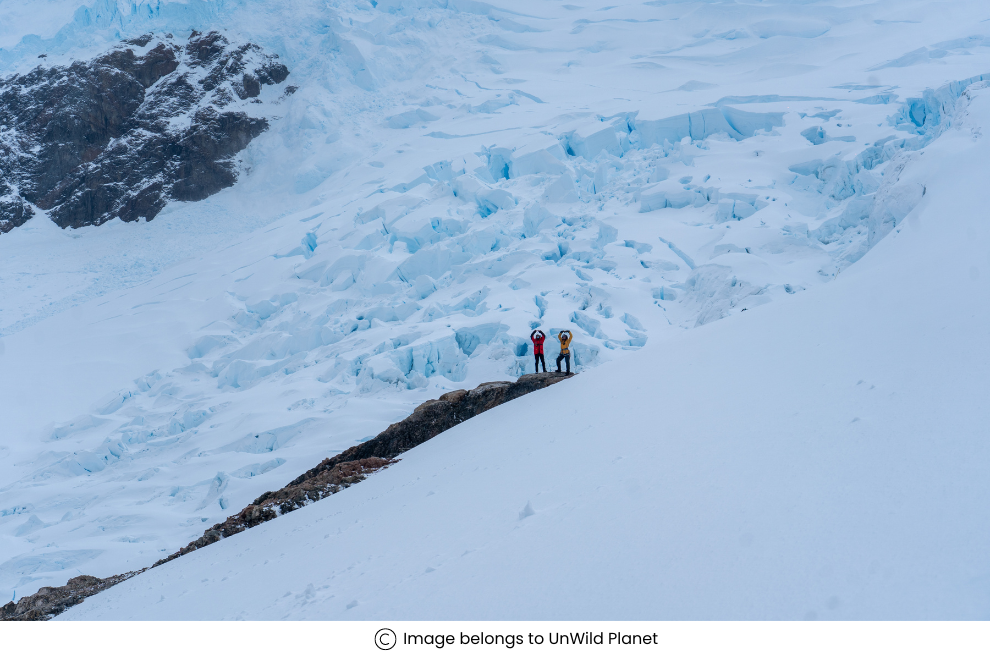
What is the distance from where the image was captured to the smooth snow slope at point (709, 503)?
2.30 meters

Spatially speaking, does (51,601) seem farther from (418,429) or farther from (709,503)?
(709,503)

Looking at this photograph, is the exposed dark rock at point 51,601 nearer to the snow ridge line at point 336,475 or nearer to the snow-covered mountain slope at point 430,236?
the snow ridge line at point 336,475

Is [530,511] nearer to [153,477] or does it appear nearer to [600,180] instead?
[153,477]

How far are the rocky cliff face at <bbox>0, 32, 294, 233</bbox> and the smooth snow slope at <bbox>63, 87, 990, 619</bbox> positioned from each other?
1053 inches

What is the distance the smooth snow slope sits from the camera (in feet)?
7.54

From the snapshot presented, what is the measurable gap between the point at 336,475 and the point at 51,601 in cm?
320

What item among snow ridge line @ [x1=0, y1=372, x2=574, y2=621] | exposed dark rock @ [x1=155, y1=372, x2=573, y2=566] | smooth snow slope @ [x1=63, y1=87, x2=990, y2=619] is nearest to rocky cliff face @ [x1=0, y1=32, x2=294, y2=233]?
exposed dark rock @ [x1=155, y1=372, x2=573, y2=566]

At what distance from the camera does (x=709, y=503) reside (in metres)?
3.01

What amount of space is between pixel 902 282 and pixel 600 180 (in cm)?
1375

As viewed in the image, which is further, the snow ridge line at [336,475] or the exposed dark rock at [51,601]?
the snow ridge line at [336,475]

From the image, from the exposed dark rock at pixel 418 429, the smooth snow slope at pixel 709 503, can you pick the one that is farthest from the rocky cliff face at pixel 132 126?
the smooth snow slope at pixel 709 503

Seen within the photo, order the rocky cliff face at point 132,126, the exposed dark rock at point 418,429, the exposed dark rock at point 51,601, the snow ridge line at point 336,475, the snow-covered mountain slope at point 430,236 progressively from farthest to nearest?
the rocky cliff face at point 132,126
the snow-covered mountain slope at point 430,236
the exposed dark rock at point 418,429
the snow ridge line at point 336,475
the exposed dark rock at point 51,601

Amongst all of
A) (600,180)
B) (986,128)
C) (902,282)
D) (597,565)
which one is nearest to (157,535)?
(597,565)

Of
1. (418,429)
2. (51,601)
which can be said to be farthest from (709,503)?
(51,601)
